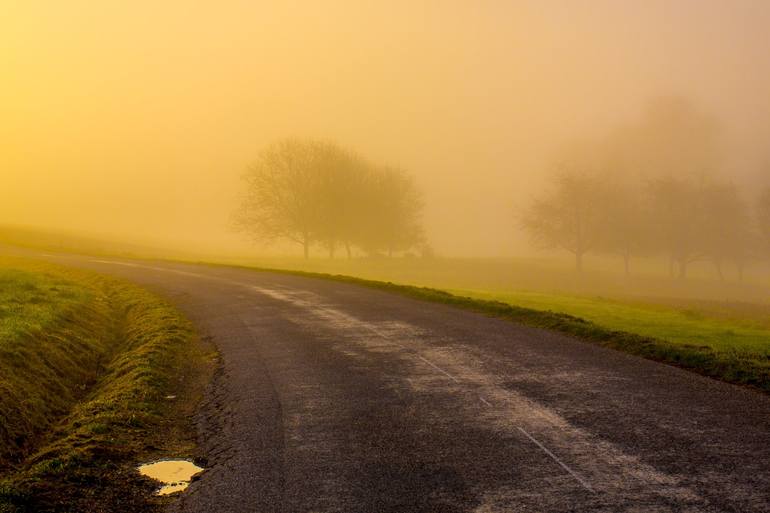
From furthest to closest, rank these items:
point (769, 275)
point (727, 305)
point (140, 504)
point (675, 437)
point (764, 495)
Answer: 1. point (769, 275)
2. point (727, 305)
3. point (675, 437)
4. point (140, 504)
5. point (764, 495)

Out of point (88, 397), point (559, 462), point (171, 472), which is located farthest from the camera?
point (88, 397)

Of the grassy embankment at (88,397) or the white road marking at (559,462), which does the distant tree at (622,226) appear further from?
the white road marking at (559,462)

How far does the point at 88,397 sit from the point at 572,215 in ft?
241

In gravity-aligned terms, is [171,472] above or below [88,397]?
above

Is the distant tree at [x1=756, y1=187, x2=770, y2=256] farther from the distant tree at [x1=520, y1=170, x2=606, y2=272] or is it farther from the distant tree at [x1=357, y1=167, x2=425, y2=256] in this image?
the distant tree at [x1=357, y1=167, x2=425, y2=256]

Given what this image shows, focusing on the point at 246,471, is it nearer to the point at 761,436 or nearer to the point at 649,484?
the point at 649,484

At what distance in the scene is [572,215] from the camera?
78750 millimetres

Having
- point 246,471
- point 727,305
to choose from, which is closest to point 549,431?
point 246,471

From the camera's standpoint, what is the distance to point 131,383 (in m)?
12.1

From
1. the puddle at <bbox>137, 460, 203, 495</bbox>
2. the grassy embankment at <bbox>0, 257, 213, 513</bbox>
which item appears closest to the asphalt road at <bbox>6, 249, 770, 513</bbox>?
the puddle at <bbox>137, 460, 203, 495</bbox>

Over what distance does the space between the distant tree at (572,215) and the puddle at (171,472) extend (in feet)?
241

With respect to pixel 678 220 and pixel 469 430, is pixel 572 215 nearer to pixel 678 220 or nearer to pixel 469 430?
pixel 678 220

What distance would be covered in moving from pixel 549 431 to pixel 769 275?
324ft

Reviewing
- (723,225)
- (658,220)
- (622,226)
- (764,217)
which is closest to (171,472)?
(622,226)
